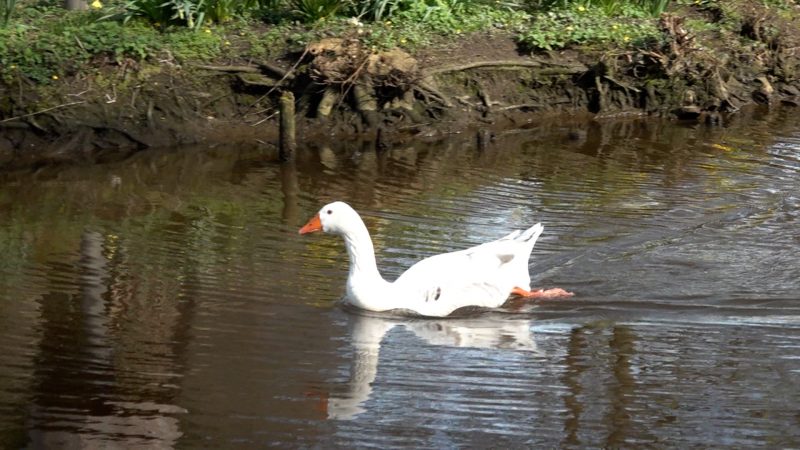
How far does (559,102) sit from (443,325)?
26.6ft

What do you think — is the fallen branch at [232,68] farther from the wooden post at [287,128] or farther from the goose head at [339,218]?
the goose head at [339,218]

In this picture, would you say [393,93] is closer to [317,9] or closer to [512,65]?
[317,9]

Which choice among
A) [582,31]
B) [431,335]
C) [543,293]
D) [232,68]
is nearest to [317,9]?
[232,68]

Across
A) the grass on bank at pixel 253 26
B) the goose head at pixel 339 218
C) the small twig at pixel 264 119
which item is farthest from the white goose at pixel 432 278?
the grass on bank at pixel 253 26

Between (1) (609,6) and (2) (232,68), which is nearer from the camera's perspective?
(2) (232,68)

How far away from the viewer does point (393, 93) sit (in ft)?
49.9

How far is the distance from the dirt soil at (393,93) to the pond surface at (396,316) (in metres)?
0.75

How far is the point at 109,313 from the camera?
28.9ft

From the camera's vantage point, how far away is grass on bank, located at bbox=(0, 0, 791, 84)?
580 inches

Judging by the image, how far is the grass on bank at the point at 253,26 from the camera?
1473 cm

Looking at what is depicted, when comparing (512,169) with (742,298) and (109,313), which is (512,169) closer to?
(742,298)

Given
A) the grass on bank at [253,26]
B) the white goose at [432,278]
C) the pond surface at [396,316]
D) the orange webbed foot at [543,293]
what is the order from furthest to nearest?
the grass on bank at [253,26] → the orange webbed foot at [543,293] → the white goose at [432,278] → the pond surface at [396,316]

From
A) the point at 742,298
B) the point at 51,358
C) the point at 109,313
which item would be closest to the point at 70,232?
the point at 109,313

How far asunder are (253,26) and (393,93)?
2083mm
